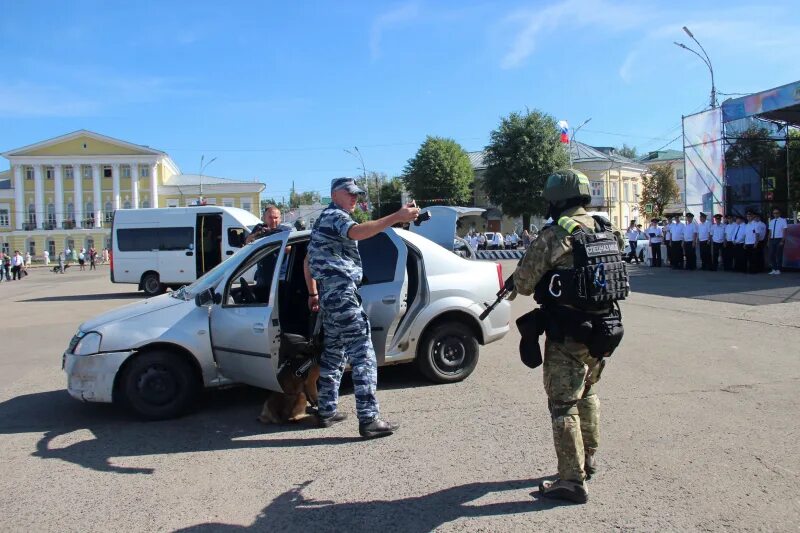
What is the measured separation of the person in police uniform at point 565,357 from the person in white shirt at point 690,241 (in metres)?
17.4

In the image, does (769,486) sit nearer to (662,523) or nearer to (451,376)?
(662,523)

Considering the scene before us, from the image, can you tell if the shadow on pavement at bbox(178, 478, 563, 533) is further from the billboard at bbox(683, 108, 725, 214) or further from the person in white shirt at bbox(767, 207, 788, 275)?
the billboard at bbox(683, 108, 725, 214)

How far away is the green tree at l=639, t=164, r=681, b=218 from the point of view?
56656 millimetres

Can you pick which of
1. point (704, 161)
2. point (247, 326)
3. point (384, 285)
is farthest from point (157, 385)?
point (704, 161)

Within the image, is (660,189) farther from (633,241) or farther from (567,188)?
(567,188)

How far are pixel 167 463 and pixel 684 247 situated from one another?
18760mm

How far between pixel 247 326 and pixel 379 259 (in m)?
1.54

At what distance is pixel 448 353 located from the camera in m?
6.34

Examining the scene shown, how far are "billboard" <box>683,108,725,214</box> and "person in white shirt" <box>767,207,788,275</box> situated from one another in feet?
11.8

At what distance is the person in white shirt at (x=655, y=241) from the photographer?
21.5 meters

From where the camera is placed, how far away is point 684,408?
5238 mm

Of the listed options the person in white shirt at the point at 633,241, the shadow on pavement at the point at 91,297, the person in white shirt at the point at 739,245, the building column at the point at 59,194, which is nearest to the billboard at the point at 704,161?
the person in white shirt at the point at 633,241

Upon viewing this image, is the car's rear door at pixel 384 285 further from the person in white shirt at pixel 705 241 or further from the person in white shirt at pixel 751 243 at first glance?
the person in white shirt at pixel 705 241

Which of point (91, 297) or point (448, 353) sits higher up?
point (91, 297)
